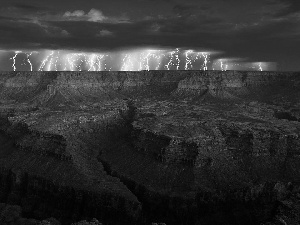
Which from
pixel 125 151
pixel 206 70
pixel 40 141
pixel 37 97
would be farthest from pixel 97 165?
pixel 206 70

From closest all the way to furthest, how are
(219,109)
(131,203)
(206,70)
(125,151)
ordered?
1. (131,203)
2. (125,151)
3. (219,109)
4. (206,70)

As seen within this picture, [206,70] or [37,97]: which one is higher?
[206,70]

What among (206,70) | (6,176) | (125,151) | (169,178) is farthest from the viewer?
(206,70)

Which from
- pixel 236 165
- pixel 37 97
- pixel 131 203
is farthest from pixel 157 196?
pixel 37 97

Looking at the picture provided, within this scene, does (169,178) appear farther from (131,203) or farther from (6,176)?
(6,176)

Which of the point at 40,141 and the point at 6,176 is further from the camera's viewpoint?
the point at 40,141

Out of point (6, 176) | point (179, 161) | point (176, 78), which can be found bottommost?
point (6, 176)
